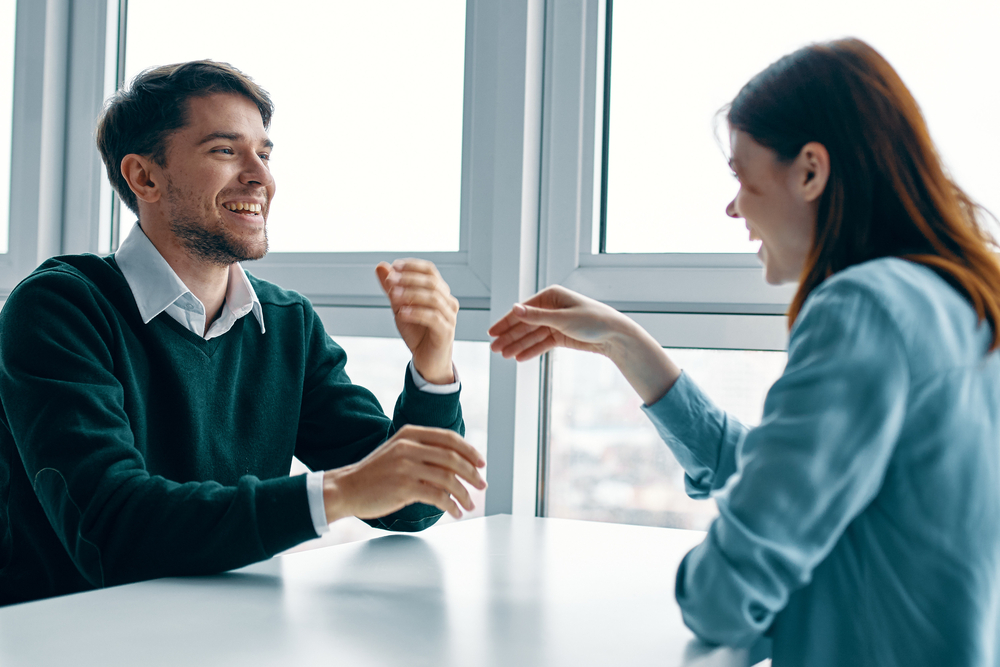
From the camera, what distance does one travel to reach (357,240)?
6.22 feet

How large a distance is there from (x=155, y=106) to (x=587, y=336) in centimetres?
89

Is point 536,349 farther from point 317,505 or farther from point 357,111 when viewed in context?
point 357,111

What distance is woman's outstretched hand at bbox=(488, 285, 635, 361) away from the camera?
1174mm

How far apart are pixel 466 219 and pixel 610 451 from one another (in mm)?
588

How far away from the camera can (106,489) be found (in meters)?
0.97

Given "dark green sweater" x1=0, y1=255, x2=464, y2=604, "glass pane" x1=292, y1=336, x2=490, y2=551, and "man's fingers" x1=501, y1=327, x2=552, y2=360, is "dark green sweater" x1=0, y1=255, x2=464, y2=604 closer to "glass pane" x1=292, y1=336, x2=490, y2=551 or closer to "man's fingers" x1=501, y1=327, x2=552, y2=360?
"man's fingers" x1=501, y1=327, x2=552, y2=360

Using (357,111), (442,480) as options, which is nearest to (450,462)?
(442,480)

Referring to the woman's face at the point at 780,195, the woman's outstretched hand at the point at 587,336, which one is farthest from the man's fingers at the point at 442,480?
the woman's face at the point at 780,195

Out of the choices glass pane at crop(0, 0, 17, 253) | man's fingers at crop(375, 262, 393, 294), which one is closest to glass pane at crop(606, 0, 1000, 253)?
man's fingers at crop(375, 262, 393, 294)

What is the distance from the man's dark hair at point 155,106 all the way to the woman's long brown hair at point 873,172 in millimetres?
1067

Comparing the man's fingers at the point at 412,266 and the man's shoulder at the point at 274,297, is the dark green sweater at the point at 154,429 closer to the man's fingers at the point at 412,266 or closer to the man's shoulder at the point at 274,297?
the man's shoulder at the point at 274,297

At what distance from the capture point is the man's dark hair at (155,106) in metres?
1.42

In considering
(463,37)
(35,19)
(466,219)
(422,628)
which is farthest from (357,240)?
(422,628)

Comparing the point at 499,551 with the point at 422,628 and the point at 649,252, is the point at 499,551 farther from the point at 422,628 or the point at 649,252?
the point at 649,252
